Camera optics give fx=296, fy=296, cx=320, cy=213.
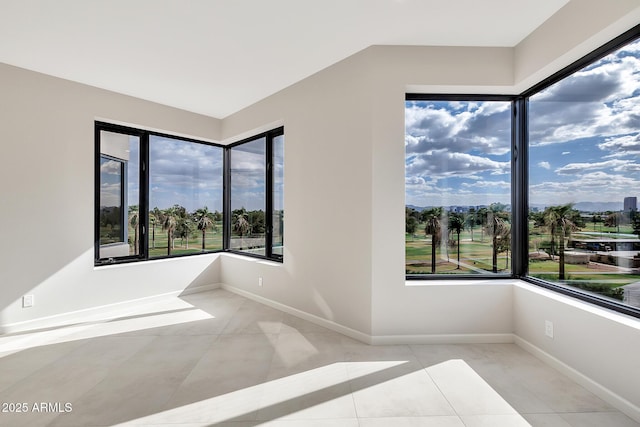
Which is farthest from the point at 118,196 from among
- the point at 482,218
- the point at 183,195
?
the point at 482,218

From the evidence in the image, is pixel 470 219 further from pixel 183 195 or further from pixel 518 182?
pixel 183 195

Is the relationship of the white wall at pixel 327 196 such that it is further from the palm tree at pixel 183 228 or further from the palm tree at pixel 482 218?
the palm tree at pixel 183 228

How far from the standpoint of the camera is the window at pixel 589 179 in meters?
2.07

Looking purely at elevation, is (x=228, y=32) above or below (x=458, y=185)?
above

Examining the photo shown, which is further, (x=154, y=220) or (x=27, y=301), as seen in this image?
(x=154, y=220)

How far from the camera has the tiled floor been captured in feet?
5.94

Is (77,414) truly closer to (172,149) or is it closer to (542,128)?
(172,149)

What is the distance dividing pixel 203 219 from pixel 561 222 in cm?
462

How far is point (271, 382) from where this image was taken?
7.19ft

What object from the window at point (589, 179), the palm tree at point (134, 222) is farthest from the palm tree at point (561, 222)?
the palm tree at point (134, 222)

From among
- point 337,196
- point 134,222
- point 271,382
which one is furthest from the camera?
point 134,222

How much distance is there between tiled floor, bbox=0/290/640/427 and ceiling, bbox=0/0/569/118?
2803 mm

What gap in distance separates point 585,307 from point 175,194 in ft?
16.2

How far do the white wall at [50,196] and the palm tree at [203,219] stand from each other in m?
1.18
